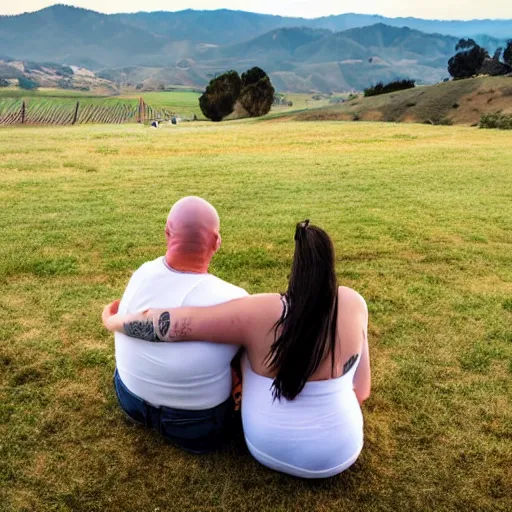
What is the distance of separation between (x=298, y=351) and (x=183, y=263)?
98cm

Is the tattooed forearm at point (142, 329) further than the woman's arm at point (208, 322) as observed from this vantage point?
Yes

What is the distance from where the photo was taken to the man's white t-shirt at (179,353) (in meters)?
3.43

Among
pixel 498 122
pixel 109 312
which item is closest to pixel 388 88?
pixel 498 122

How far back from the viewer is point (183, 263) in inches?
138

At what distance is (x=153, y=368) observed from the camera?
3.57 m

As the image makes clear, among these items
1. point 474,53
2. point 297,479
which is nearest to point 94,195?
point 297,479

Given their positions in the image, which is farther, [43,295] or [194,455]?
[43,295]

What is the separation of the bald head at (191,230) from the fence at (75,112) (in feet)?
226

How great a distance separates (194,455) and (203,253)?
1554 mm

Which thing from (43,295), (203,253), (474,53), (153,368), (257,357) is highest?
(474,53)

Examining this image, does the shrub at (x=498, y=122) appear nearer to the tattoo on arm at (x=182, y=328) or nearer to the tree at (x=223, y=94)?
the tattoo on arm at (x=182, y=328)

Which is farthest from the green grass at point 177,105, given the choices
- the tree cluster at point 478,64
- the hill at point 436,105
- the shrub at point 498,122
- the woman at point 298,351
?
the woman at point 298,351

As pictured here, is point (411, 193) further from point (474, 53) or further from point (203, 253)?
point (474, 53)

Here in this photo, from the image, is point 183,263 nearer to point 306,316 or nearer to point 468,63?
point 306,316
